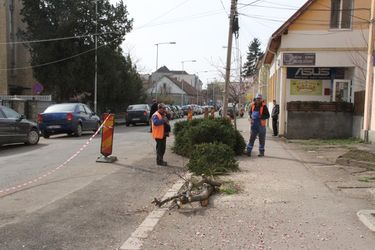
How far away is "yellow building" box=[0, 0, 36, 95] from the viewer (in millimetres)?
37469

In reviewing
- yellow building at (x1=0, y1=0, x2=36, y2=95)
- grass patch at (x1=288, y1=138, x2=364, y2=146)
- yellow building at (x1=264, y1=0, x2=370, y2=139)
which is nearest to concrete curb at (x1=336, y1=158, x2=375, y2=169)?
grass patch at (x1=288, y1=138, x2=364, y2=146)

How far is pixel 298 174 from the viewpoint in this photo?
9.55 m

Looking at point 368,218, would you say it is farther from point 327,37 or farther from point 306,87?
point 306,87

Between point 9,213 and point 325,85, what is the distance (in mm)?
18257

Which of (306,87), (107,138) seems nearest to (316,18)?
(306,87)

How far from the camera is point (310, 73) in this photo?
71.8 feet

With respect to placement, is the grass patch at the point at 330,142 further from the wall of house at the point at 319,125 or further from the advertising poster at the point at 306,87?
the advertising poster at the point at 306,87

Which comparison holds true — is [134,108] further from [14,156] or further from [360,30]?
[14,156]

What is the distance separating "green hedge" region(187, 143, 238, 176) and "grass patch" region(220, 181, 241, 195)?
3.73 ft

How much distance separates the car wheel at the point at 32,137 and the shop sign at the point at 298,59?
431 inches

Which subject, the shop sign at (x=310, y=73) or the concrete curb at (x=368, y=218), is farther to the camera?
the shop sign at (x=310, y=73)

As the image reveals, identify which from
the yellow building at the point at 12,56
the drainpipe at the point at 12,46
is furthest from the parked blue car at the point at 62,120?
the drainpipe at the point at 12,46

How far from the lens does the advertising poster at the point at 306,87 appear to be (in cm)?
2180

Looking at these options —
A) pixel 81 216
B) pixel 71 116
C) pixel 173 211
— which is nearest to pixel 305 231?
pixel 173 211
